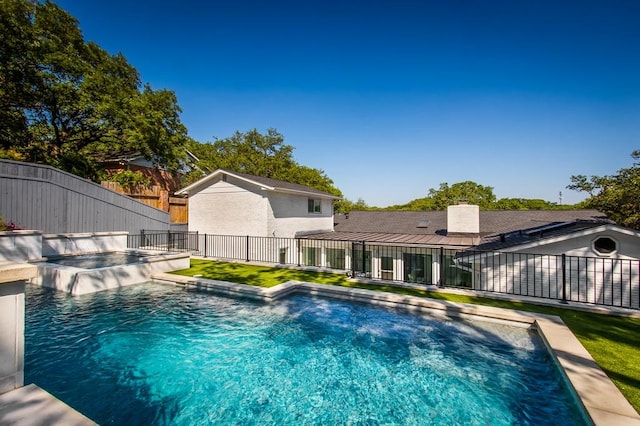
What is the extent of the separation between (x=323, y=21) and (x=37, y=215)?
53.4ft

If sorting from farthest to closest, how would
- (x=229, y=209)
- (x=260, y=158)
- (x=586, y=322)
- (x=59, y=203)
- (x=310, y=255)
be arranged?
(x=260, y=158) < (x=310, y=255) < (x=229, y=209) < (x=59, y=203) < (x=586, y=322)

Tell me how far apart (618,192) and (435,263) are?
1039cm

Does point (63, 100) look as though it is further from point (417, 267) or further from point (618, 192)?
point (618, 192)

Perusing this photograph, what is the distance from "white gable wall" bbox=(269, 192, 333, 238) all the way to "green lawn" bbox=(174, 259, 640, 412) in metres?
5.57

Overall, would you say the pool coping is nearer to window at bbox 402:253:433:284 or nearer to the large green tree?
window at bbox 402:253:433:284

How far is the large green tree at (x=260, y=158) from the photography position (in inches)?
1422

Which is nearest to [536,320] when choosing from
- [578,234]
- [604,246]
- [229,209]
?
[578,234]

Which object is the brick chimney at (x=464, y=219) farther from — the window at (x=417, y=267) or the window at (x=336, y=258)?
the window at (x=336, y=258)

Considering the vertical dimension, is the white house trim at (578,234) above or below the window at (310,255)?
above

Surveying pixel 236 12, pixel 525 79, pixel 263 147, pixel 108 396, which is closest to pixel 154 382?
pixel 108 396

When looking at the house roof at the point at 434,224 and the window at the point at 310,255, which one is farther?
the window at the point at 310,255

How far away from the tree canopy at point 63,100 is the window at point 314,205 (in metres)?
11.1

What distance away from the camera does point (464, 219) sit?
1680cm

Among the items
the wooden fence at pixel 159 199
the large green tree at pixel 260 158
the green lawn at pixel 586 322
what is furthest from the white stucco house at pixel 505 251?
the large green tree at pixel 260 158
